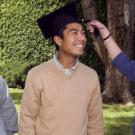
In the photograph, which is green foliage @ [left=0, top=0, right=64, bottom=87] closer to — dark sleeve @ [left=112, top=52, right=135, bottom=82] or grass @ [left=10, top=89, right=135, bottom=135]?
grass @ [left=10, top=89, right=135, bottom=135]

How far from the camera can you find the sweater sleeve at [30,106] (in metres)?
4.02

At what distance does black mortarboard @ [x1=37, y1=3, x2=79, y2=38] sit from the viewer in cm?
419

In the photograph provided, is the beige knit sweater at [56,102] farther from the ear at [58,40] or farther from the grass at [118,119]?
the grass at [118,119]

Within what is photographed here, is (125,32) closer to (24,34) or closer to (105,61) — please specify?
(105,61)

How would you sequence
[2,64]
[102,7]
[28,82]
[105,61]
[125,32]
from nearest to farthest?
[28,82], [125,32], [105,61], [102,7], [2,64]

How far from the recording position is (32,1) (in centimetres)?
1703

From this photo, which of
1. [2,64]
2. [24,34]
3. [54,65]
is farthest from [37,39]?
[54,65]

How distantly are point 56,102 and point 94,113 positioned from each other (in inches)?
13.6

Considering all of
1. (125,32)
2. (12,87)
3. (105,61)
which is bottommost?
(12,87)

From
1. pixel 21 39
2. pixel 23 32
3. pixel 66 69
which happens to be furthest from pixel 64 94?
pixel 21 39

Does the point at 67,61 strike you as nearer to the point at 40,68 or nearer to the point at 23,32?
the point at 40,68

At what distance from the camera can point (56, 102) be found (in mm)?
4023

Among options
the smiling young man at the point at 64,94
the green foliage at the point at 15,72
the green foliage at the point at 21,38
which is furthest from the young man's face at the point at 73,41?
the green foliage at the point at 15,72

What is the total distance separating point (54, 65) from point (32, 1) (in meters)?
13.1
